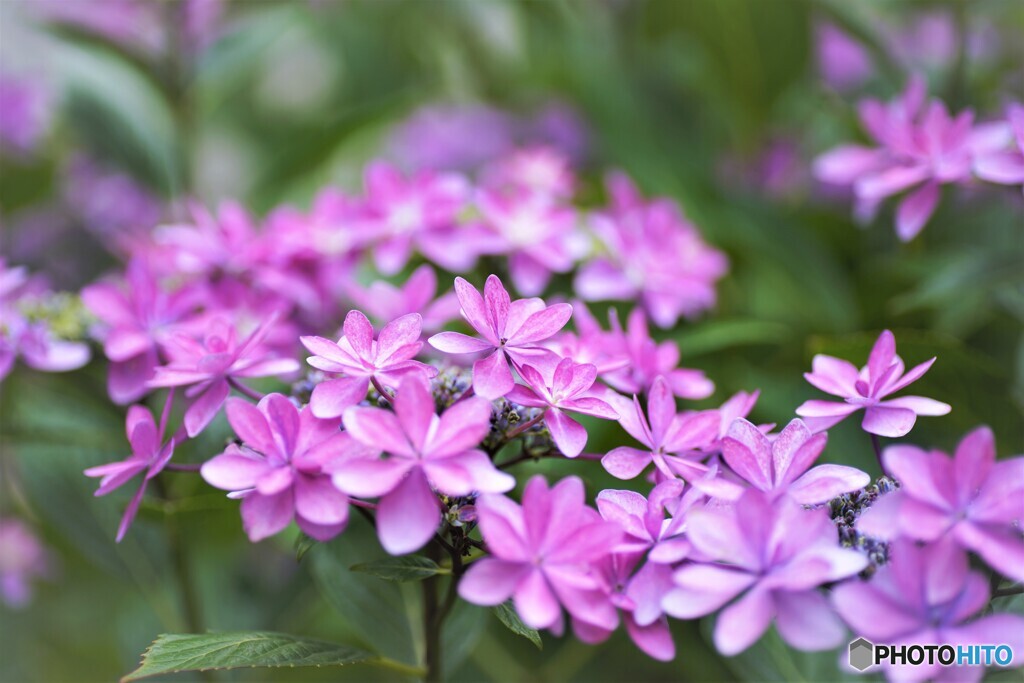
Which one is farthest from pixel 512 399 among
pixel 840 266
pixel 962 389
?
pixel 840 266

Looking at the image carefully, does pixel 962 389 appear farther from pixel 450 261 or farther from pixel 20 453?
pixel 20 453

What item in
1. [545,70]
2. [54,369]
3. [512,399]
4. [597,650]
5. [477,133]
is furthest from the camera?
[477,133]

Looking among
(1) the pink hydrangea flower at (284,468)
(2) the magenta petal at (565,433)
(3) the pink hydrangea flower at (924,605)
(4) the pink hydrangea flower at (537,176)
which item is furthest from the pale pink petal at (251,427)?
(4) the pink hydrangea flower at (537,176)

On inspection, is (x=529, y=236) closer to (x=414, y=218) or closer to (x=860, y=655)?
(x=414, y=218)

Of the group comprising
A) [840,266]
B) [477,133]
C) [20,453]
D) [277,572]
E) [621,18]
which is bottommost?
[277,572]

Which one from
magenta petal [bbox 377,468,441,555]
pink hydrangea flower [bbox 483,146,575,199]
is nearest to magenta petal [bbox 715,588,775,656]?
magenta petal [bbox 377,468,441,555]

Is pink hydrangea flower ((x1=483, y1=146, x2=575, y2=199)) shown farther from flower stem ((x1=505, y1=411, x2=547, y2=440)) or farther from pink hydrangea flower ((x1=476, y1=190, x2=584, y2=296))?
flower stem ((x1=505, y1=411, x2=547, y2=440))

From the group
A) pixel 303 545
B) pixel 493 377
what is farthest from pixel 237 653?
pixel 493 377

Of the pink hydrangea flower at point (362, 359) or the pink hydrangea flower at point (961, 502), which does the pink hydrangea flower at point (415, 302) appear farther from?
the pink hydrangea flower at point (961, 502)
